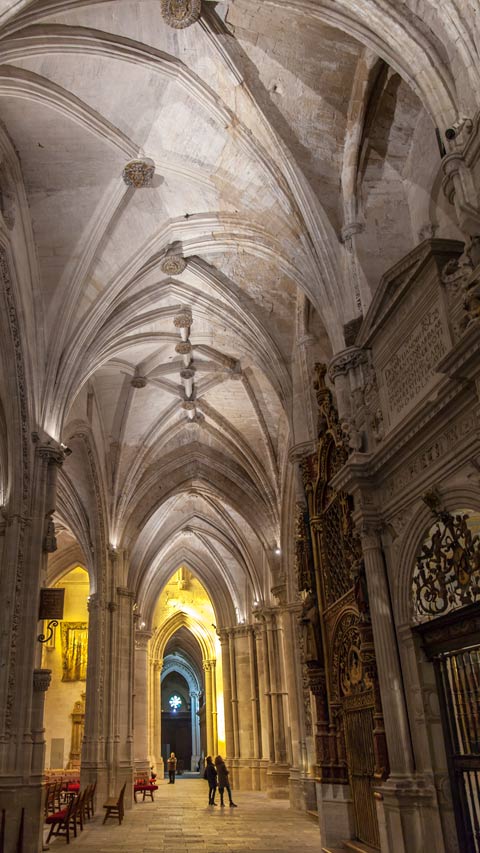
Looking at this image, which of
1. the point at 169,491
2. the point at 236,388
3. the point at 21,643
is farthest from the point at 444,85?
the point at 169,491

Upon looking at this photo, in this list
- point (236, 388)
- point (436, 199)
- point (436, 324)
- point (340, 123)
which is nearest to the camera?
point (436, 324)

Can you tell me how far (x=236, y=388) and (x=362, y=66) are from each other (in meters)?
10.4

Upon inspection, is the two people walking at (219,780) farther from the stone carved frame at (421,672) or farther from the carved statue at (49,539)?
the stone carved frame at (421,672)

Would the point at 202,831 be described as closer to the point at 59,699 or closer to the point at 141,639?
the point at 59,699

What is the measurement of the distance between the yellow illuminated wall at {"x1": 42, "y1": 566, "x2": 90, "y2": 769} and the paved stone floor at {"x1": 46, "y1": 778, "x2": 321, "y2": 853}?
27.2ft

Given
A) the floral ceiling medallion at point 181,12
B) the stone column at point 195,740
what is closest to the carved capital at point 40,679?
the floral ceiling medallion at point 181,12

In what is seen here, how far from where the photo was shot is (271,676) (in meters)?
20.7

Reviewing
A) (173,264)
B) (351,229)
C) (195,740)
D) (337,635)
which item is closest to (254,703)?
(337,635)

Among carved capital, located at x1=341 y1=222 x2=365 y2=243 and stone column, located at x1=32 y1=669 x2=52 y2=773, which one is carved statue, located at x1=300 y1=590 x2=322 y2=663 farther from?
carved capital, located at x1=341 y1=222 x2=365 y2=243

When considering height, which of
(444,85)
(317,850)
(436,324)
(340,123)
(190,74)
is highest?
(190,74)

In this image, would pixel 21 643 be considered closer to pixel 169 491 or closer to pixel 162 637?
pixel 169 491

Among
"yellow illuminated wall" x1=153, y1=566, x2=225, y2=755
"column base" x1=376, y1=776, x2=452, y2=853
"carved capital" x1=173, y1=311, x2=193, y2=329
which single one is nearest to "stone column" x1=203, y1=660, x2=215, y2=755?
"yellow illuminated wall" x1=153, y1=566, x2=225, y2=755

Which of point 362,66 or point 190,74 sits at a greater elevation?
point 190,74

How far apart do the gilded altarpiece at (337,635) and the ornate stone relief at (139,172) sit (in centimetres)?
419
